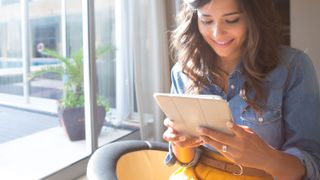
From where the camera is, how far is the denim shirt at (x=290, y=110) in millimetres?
838

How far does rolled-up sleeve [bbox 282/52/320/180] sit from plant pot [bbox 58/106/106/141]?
131 centimetres

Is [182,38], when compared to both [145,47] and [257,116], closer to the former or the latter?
[257,116]

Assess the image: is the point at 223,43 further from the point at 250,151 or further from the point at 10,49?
the point at 10,49

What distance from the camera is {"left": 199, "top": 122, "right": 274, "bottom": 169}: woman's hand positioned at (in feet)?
2.34

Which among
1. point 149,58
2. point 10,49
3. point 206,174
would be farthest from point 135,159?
point 149,58

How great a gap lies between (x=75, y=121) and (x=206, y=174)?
126 centimetres

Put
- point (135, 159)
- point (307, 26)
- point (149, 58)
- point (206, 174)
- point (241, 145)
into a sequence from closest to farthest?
1. point (241, 145)
2. point (206, 174)
3. point (135, 159)
4. point (307, 26)
5. point (149, 58)

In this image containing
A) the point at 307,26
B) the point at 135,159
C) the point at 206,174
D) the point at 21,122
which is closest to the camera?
the point at 206,174

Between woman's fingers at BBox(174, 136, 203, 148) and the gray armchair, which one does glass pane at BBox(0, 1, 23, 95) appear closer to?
the gray armchair

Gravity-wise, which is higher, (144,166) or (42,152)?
(144,166)

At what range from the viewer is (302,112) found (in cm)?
84

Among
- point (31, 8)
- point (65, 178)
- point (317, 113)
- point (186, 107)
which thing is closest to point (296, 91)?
point (317, 113)

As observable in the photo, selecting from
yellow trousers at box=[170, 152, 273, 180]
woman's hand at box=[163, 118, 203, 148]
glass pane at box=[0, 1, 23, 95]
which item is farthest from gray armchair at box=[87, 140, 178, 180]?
glass pane at box=[0, 1, 23, 95]

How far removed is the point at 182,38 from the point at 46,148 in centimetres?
134
